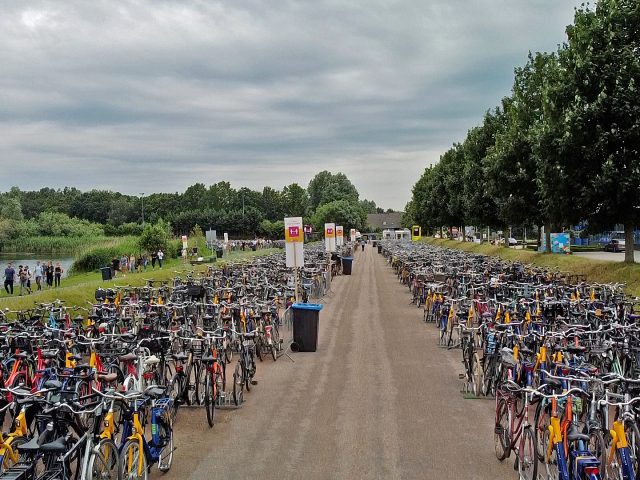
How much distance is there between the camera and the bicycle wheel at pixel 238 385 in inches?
348

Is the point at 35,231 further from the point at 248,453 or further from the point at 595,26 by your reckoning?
the point at 248,453

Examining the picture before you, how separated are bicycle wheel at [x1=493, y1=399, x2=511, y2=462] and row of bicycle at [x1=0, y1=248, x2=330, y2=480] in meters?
3.39

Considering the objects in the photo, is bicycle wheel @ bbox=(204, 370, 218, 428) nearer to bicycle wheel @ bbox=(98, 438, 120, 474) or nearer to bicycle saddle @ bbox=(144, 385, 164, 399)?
bicycle saddle @ bbox=(144, 385, 164, 399)

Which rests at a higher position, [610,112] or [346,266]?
[610,112]

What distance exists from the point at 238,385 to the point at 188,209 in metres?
123

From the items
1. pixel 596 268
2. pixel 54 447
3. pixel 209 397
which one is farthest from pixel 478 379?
pixel 596 268

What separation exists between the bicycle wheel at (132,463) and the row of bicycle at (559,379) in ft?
11.2

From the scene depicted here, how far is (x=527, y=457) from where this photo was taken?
5.80 meters

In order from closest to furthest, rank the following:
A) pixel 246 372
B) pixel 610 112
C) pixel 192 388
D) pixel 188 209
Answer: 1. pixel 192 388
2. pixel 246 372
3. pixel 610 112
4. pixel 188 209

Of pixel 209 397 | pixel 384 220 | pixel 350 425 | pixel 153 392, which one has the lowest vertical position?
pixel 350 425

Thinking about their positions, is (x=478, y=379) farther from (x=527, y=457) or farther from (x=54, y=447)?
(x=54, y=447)

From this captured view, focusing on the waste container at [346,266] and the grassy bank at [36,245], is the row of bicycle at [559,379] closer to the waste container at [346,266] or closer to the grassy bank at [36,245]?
the waste container at [346,266]

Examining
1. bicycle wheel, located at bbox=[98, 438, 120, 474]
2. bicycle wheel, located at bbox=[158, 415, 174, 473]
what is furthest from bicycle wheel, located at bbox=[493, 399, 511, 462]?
bicycle wheel, located at bbox=[98, 438, 120, 474]

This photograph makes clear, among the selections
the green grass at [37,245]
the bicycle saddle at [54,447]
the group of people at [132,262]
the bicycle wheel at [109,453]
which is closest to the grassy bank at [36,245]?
the green grass at [37,245]
